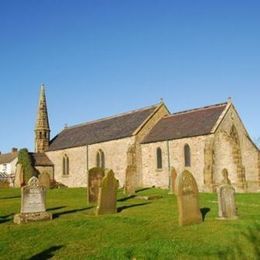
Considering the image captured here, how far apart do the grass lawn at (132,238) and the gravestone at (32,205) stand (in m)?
0.62

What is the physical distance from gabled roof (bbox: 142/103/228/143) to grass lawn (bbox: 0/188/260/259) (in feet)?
57.3

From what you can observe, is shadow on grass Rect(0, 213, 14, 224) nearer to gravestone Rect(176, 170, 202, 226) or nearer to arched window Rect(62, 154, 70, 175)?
gravestone Rect(176, 170, 202, 226)

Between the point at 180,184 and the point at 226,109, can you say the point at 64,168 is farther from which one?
the point at 180,184

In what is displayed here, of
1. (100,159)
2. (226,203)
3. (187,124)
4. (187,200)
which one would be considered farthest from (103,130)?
(187,200)

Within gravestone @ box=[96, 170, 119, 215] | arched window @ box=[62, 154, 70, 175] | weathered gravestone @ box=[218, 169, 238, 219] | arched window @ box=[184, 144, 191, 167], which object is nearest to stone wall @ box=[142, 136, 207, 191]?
arched window @ box=[184, 144, 191, 167]

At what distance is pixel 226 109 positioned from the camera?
3428cm

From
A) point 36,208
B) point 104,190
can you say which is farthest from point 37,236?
point 104,190

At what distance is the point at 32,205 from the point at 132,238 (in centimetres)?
534

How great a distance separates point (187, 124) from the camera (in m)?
36.0

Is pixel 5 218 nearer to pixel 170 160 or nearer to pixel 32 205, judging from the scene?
pixel 32 205

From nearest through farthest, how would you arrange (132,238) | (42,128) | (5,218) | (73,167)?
1. (132,238)
2. (5,218)
3. (73,167)
4. (42,128)

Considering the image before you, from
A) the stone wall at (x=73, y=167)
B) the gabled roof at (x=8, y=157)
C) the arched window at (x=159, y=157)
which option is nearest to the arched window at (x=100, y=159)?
the stone wall at (x=73, y=167)

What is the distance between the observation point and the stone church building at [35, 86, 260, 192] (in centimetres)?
3266

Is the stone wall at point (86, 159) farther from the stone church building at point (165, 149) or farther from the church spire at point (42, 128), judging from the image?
the church spire at point (42, 128)
